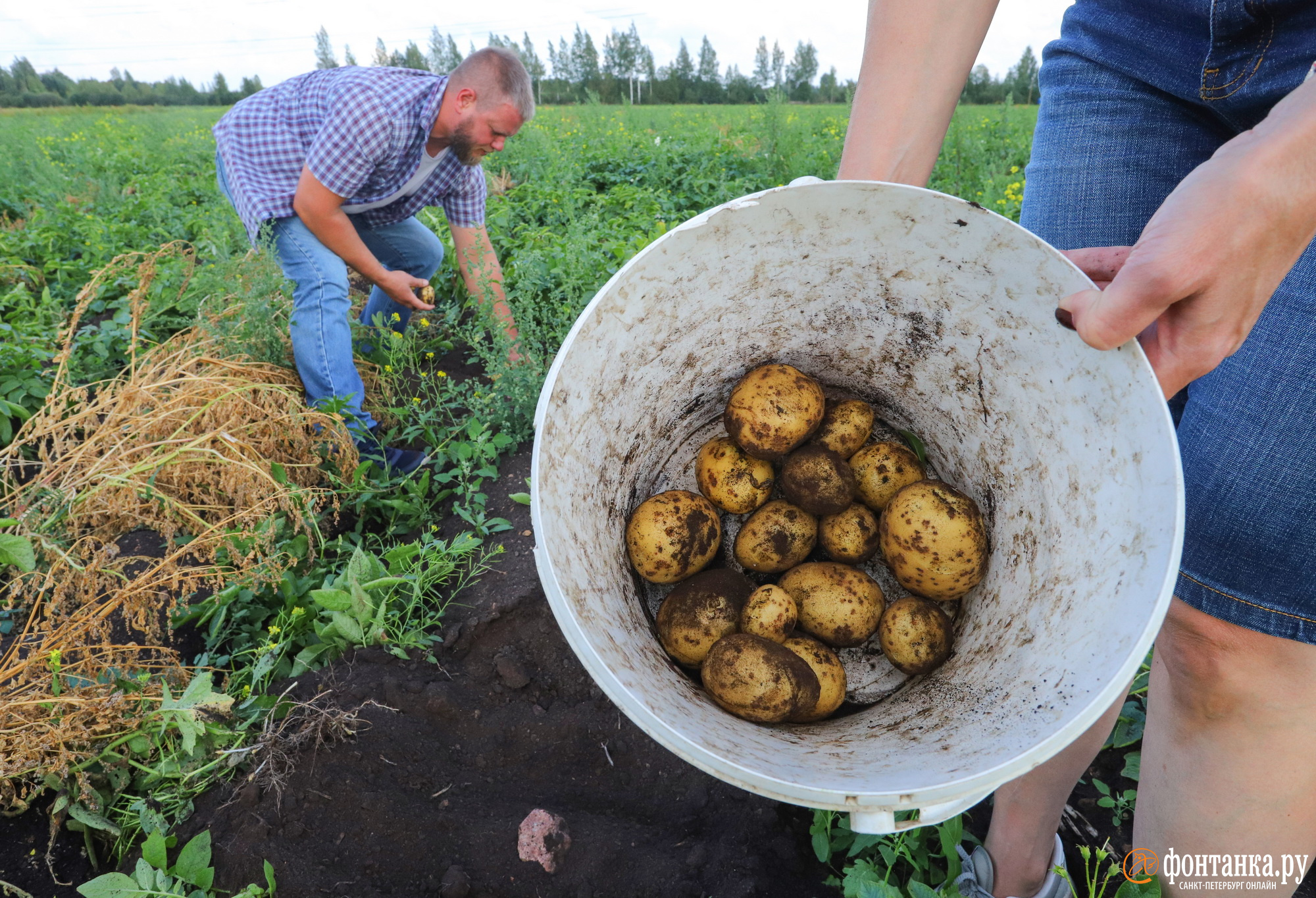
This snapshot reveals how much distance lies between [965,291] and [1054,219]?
0.29 metres

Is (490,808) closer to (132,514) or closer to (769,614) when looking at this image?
(769,614)

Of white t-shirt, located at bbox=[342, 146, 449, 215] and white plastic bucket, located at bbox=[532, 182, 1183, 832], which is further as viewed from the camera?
white t-shirt, located at bbox=[342, 146, 449, 215]

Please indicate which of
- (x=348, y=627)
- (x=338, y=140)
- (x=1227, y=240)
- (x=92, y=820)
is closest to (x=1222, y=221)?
(x=1227, y=240)

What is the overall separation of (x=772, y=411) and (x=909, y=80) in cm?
76

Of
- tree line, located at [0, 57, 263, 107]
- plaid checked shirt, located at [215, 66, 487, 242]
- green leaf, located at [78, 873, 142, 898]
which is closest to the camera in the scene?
green leaf, located at [78, 873, 142, 898]

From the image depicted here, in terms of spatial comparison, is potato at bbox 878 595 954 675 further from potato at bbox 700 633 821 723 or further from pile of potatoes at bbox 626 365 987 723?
potato at bbox 700 633 821 723

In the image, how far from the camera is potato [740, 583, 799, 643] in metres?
1.48

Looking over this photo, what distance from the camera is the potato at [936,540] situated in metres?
1.44

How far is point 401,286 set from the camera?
3301 mm

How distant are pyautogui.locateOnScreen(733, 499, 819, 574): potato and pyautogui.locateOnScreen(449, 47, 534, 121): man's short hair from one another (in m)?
2.71

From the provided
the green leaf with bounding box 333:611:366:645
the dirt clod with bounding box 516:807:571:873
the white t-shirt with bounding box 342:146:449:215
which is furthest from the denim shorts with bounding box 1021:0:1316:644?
the white t-shirt with bounding box 342:146:449:215

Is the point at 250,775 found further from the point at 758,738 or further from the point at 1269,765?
the point at 1269,765

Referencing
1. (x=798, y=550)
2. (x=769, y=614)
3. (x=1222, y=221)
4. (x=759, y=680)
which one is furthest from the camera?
(x=798, y=550)

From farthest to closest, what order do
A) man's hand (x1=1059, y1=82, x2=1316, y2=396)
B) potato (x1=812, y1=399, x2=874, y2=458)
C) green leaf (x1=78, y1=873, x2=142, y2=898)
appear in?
potato (x1=812, y1=399, x2=874, y2=458) → green leaf (x1=78, y1=873, x2=142, y2=898) → man's hand (x1=1059, y1=82, x2=1316, y2=396)
